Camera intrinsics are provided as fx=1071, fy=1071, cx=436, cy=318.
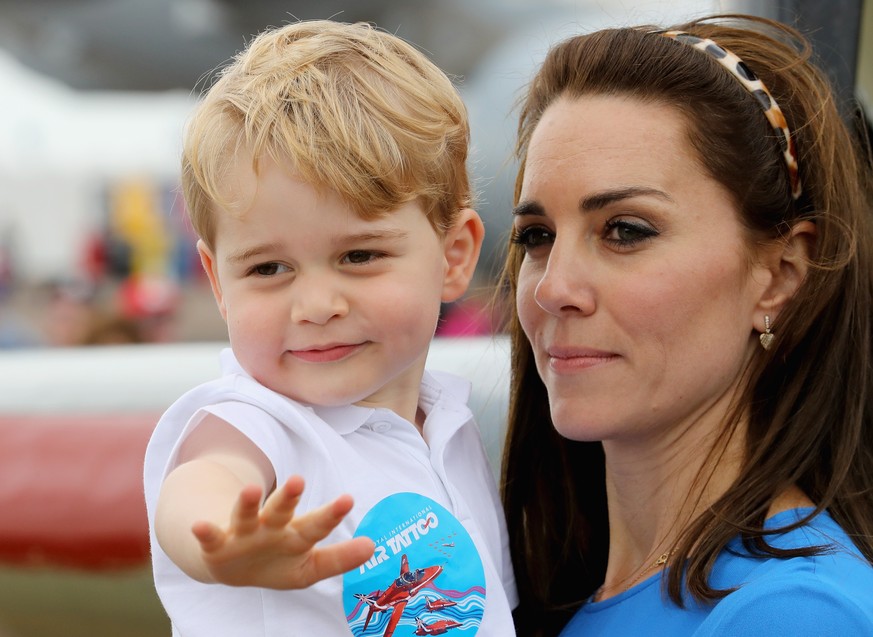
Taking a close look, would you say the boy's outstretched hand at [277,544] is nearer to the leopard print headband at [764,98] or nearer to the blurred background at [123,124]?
the leopard print headband at [764,98]

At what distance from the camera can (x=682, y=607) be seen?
139cm

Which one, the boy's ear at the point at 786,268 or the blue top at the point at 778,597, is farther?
the boy's ear at the point at 786,268

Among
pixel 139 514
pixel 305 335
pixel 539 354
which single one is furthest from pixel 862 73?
pixel 139 514

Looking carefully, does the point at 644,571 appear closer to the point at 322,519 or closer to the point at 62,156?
the point at 322,519

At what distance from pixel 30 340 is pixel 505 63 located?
5235 millimetres

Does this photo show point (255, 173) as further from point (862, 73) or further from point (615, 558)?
point (862, 73)

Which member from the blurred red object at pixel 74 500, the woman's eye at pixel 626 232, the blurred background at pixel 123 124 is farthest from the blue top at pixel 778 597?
the blurred background at pixel 123 124

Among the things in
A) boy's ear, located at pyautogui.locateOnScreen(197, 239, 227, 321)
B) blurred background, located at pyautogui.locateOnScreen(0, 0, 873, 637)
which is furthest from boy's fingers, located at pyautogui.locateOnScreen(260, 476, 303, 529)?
blurred background, located at pyautogui.locateOnScreen(0, 0, 873, 637)

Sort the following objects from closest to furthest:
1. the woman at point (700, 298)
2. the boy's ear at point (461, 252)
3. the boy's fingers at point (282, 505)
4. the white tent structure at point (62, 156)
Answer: the boy's fingers at point (282, 505), the woman at point (700, 298), the boy's ear at point (461, 252), the white tent structure at point (62, 156)

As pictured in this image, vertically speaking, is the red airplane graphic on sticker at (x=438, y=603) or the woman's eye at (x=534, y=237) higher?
the woman's eye at (x=534, y=237)

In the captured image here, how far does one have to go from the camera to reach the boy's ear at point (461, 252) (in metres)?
1.56

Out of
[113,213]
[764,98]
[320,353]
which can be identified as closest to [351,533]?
[320,353]

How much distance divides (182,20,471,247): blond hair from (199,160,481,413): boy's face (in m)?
0.03

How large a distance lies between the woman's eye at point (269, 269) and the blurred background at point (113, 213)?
11.6 inches
